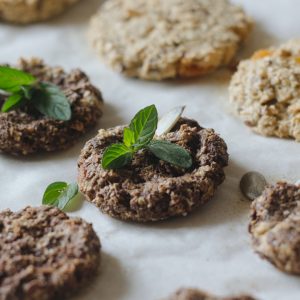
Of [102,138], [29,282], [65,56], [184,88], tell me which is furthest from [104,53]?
[29,282]

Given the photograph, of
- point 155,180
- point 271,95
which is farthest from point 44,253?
point 271,95

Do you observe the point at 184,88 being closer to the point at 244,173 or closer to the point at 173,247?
the point at 244,173

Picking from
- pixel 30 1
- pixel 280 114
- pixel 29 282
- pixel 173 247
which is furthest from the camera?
pixel 30 1

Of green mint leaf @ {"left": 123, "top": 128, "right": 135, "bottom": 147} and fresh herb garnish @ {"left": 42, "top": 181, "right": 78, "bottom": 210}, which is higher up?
green mint leaf @ {"left": 123, "top": 128, "right": 135, "bottom": 147}

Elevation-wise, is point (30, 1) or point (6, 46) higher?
point (30, 1)

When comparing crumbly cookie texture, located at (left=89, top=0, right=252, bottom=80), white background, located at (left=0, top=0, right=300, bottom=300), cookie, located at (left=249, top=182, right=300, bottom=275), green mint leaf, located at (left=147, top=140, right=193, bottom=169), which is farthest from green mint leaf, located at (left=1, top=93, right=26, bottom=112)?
cookie, located at (left=249, top=182, right=300, bottom=275)

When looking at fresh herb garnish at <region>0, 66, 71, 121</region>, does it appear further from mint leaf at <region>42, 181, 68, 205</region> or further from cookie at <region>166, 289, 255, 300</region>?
cookie at <region>166, 289, 255, 300</region>

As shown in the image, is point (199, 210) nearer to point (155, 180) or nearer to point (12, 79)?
point (155, 180)
